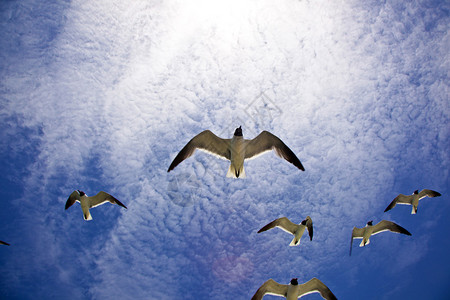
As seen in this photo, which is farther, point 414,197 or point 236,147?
point 414,197

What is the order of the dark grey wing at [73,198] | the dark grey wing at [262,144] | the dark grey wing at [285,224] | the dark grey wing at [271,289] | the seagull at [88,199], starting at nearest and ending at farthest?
the dark grey wing at [262,144] → the dark grey wing at [271,289] → the dark grey wing at [285,224] → the seagull at [88,199] → the dark grey wing at [73,198]

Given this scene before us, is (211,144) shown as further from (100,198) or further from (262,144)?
(100,198)

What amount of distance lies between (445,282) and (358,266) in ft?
52.4

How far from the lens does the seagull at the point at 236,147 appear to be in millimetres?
9039

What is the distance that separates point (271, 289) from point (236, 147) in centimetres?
514

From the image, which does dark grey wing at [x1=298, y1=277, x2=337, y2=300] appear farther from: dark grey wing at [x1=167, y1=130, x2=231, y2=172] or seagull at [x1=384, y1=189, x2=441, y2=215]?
dark grey wing at [x1=167, y1=130, x2=231, y2=172]

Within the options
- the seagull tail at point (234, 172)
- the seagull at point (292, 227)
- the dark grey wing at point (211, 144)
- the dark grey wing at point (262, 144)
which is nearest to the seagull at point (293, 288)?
the seagull at point (292, 227)

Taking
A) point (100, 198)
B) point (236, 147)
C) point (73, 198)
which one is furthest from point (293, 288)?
point (73, 198)

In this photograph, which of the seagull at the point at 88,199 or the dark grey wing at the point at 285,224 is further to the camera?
the seagull at the point at 88,199

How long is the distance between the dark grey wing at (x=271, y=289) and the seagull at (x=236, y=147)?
3897mm

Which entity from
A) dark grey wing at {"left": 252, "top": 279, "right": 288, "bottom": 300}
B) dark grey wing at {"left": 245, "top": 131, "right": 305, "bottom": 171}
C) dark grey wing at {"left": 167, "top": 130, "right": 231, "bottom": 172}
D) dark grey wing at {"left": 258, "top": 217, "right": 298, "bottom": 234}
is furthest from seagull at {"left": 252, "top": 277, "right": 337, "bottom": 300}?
dark grey wing at {"left": 167, "top": 130, "right": 231, "bottom": 172}

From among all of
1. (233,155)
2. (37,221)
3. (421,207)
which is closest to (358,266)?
(421,207)

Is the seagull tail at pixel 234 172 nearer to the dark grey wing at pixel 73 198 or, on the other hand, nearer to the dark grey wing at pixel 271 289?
the dark grey wing at pixel 271 289

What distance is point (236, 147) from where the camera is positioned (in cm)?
909
